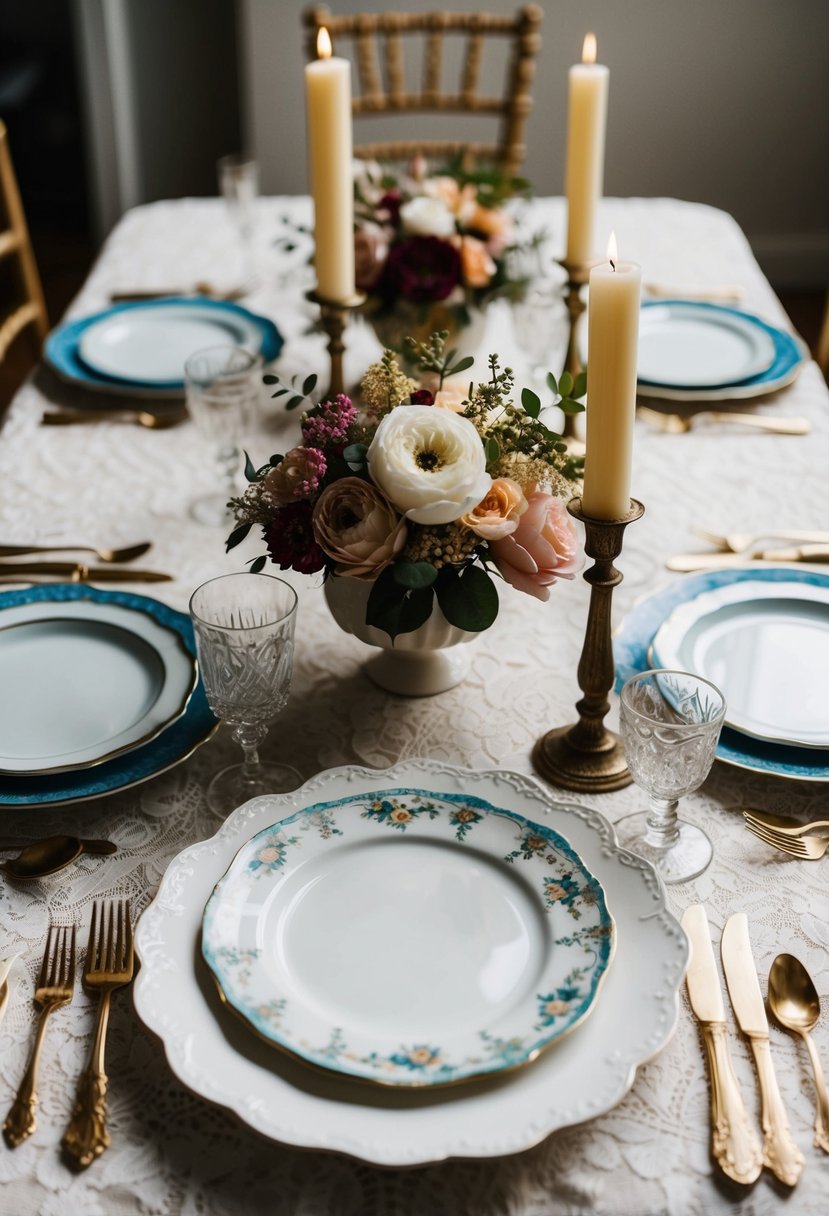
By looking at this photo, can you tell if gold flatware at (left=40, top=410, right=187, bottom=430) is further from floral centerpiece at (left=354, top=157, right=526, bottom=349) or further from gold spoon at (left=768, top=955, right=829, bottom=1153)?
gold spoon at (left=768, top=955, right=829, bottom=1153)

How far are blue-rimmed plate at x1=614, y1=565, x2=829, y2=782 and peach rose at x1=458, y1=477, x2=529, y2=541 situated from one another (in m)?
0.21

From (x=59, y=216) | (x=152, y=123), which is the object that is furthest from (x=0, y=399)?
(x=59, y=216)

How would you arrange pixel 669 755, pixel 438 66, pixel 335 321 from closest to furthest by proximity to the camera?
1. pixel 669 755
2. pixel 335 321
3. pixel 438 66

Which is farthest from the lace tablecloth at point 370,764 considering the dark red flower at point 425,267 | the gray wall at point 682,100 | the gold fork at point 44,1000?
the gray wall at point 682,100

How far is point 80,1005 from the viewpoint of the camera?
73cm

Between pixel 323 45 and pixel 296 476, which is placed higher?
pixel 323 45

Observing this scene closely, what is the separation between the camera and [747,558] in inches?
45.8

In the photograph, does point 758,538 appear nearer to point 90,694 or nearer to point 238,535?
point 238,535

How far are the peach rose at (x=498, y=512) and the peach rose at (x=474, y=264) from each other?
0.60 m

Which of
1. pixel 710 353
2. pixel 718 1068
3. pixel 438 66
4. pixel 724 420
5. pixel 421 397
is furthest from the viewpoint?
pixel 438 66

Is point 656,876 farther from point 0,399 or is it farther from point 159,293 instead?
point 0,399

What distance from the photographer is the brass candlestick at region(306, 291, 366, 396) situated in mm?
1296

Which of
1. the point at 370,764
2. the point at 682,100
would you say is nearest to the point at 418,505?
the point at 370,764

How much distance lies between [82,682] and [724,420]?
2.80 ft
